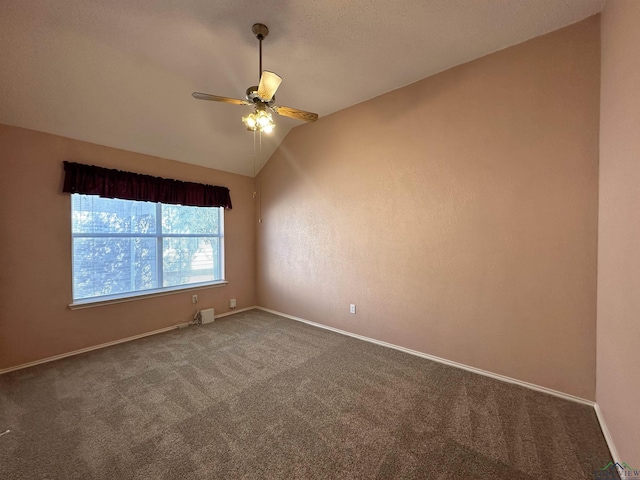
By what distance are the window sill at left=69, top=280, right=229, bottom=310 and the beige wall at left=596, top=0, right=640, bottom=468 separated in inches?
173

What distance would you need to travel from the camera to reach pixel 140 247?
354 cm

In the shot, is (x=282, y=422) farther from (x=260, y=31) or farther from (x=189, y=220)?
(x=189, y=220)

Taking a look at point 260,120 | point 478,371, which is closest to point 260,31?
point 260,120

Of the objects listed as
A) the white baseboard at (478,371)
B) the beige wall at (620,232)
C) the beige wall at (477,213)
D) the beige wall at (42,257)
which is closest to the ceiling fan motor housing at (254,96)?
the beige wall at (477,213)

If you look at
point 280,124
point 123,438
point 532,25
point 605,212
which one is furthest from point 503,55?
point 123,438

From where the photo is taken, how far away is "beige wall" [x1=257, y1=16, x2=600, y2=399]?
6.78 feet

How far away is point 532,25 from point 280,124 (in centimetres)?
299

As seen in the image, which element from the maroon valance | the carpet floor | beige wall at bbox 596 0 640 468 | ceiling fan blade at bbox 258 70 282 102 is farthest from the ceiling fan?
the carpet floor

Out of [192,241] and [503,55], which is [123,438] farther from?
[503,55]

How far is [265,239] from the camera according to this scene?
4629 millimetres

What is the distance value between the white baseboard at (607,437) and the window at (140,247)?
4.48 m

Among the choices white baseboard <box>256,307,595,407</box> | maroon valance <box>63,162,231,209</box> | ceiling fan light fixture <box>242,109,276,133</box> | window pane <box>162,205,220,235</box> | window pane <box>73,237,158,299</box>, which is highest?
ceiling fan light fixture <box>242,109,276,133</box>

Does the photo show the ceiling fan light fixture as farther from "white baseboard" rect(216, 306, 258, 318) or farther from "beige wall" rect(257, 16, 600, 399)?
"white baseboard" rect(216, 306, 258, 318)

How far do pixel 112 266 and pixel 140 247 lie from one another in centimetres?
39
